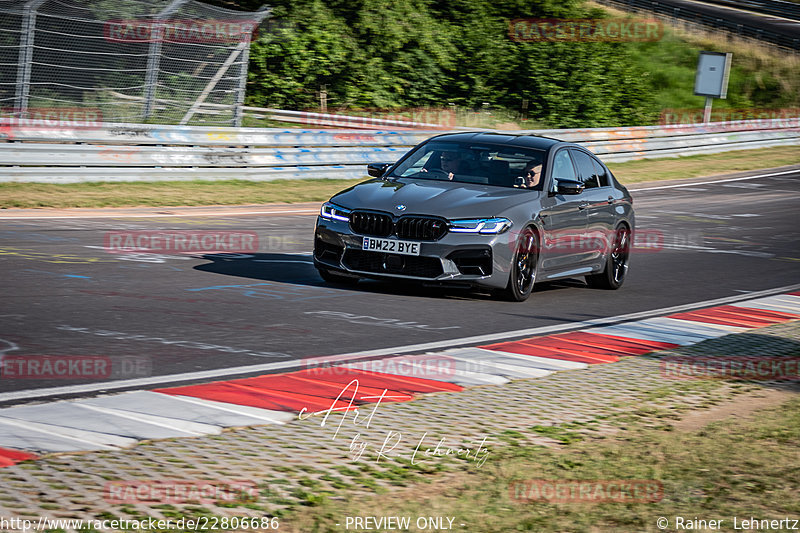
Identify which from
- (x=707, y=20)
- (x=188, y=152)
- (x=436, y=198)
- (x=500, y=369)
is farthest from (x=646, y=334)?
(x=707, y=20)

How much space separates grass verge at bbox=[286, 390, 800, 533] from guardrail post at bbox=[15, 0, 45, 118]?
51.9 feet

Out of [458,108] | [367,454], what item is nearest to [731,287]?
[367,454]

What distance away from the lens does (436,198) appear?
35.0 feet

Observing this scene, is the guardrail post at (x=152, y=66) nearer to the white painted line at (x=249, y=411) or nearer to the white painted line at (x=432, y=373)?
the white painted line at (x=432, y=373)

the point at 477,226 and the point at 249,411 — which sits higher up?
the point at 477,226

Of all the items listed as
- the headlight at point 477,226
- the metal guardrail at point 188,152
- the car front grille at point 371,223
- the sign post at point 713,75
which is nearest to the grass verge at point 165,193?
the metal guardrail at point 188,152

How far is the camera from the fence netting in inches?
774

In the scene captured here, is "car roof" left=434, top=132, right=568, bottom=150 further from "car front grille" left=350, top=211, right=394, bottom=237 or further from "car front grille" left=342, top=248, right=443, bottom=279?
"car front grille" left=342, top=248, right=443, bottom=279

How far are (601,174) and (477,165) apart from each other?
1961 mm

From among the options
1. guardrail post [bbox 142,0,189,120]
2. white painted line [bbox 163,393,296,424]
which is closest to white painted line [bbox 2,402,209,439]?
white painted line [bbox 163,393,296,424]

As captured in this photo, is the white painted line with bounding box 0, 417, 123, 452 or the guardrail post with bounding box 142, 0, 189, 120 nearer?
the white painted line with bounding box 0, 417, 123, 452

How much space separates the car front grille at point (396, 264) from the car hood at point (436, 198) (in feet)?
1.37

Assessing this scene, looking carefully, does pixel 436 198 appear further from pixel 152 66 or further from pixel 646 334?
pixel 152 66

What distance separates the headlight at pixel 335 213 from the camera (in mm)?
10711
